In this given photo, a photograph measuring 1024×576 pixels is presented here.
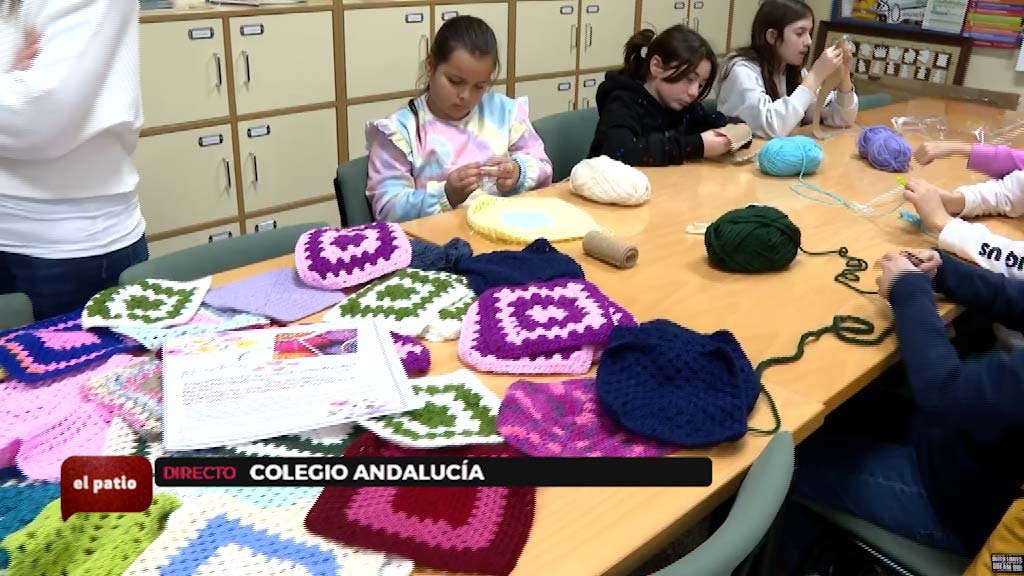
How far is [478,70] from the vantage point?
190 cm

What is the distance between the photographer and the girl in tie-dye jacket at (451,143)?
1869 millimetres

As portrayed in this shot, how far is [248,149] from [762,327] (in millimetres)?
2202

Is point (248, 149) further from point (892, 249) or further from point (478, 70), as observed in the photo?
point (892, 249)

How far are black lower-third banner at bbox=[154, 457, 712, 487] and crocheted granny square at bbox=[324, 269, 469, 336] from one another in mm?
746

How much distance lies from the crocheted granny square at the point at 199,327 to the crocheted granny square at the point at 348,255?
0.48 ft

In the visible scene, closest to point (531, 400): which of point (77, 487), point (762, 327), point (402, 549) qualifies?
point (402, 549)

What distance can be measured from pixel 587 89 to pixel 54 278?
2.92 m

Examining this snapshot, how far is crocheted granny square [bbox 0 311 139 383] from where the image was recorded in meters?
1.02

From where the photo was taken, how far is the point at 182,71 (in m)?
2.64

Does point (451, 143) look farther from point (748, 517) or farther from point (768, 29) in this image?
point (748, 517)

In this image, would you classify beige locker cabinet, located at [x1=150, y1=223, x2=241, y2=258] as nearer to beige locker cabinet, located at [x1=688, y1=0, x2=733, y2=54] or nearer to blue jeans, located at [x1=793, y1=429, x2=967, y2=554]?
blue jeans, located at [x1=793, y1=429, x2=967, y2=554]

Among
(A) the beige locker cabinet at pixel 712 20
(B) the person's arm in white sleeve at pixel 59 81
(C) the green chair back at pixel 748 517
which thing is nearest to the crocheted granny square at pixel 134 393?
(B) the person's arm in white sleeve at pixel 59 81

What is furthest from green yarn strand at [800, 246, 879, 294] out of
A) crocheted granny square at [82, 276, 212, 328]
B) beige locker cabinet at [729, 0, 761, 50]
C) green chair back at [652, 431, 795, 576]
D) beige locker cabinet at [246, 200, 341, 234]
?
beige locker cabinet at [729, 0, 761, 50]

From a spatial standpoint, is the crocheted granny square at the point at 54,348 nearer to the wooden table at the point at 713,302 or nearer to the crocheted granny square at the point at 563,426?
the wooden table at the point at 713,302
